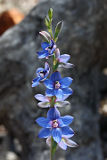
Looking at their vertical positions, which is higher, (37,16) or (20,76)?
(37,16)

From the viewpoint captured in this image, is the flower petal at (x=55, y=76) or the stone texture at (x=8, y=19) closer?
the flower petal at (x=55, y=76)

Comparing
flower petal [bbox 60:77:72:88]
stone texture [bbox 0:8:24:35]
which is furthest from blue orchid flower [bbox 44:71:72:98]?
stone texture [bbox 0:8:24:35]

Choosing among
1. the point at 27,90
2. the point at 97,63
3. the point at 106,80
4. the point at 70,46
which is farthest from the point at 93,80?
the point at 106,80

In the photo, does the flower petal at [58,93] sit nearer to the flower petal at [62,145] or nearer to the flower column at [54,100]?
the flower column at [54,100]

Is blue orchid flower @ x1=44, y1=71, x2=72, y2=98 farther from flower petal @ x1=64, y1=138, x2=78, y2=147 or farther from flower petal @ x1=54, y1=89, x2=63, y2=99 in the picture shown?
flower petal @ x1=64, y1=138, x2=78, y2=147

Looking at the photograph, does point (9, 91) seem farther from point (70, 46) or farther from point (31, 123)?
point (70, 46)

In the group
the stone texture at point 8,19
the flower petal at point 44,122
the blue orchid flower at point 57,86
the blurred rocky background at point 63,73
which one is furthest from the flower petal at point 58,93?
the stone texture at point 8,19
